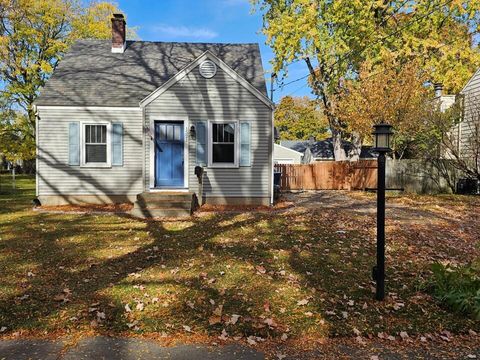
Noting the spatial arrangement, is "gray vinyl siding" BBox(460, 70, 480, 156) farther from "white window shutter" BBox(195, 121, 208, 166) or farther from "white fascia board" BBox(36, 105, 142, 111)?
"white fascia board" BBox(36, 105, 142, 111)

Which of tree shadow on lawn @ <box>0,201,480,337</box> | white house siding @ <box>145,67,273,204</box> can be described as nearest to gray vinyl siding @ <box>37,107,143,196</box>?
white house siding @ <box>145,67,273,204</box>

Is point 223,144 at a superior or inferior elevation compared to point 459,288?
superior

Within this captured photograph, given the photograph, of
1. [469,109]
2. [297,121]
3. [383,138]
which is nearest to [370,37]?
[469,109]

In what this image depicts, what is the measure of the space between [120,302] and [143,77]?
36.8ft

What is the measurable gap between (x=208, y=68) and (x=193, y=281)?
862 centimetres

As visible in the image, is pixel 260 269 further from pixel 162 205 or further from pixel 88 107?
pixel 88 107

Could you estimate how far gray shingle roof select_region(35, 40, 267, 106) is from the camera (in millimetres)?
12914

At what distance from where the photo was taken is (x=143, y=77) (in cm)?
1420

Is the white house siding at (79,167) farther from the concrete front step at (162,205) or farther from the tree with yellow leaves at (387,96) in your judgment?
the tree with yellow leaves at (387,96)

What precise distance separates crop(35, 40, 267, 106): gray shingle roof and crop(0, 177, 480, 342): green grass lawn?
18.3 ft

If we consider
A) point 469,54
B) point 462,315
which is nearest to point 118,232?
point 462,315

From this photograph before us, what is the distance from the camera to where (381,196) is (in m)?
4.90

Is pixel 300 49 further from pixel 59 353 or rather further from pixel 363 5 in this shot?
pixel 59 353

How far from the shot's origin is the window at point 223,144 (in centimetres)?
1248
